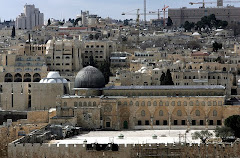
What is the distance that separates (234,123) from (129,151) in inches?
437

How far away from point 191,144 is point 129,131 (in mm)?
12742

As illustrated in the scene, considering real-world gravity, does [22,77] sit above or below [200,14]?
below

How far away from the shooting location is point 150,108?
58.6 meters

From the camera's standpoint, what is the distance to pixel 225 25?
481ft

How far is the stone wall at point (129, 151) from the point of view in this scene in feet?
143

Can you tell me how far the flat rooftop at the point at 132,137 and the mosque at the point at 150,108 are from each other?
93.8 inches

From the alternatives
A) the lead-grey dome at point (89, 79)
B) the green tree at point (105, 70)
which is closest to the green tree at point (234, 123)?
the lead-grey dome at point (89, 79)

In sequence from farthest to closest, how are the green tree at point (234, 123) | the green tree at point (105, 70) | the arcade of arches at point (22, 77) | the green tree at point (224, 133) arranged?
the green tree at point (105, 70) → the arcade of arches at point (22, 77) → the green tree at point (234, 123) → the green tree at point (224, 133)

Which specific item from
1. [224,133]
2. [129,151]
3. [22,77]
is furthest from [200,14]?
[129,151]

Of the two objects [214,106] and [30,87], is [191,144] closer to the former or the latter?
[214,106]

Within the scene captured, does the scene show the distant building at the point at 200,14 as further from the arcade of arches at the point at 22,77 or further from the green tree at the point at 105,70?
the arcade of arches at the point at 22,77

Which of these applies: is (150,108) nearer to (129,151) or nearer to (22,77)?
(129,151)

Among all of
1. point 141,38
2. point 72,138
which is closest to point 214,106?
point 72,138

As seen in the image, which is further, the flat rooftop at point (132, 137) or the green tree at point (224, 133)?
the green tree at point (224, 133)
